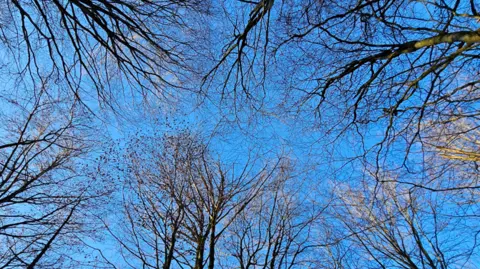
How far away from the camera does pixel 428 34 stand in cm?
357

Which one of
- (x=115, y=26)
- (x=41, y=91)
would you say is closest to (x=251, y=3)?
(x=115, y=26)

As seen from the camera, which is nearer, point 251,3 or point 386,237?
point 251,3

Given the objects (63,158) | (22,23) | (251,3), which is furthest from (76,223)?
(251,3)

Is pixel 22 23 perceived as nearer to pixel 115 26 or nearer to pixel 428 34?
pixel 115 26

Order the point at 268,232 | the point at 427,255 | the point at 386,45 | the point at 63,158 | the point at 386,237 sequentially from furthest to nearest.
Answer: the point at 63,158, the point at 386,237, the point at 427,255, the point at 268,232, the point at 386,45

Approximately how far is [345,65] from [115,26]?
3.53 metres

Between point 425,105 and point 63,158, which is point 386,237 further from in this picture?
point 63,158

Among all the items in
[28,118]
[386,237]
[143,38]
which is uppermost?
[28,118]

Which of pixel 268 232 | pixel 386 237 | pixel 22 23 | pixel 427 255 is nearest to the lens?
pixel 22 23

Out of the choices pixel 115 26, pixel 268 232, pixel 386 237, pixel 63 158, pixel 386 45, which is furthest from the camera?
pixel 63 158

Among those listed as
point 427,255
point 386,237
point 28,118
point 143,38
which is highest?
point 28,118

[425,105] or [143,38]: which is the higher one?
[143,38]

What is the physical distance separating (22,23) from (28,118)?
325cm

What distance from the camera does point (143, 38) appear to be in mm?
A: 4602
